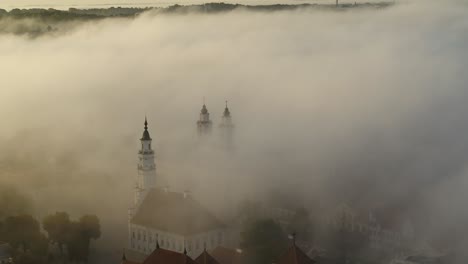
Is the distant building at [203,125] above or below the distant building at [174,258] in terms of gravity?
above

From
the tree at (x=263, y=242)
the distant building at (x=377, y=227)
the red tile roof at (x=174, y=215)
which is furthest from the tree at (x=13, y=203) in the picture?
the distant building at (x=377, y=227)

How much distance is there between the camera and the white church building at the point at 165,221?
49.8ft

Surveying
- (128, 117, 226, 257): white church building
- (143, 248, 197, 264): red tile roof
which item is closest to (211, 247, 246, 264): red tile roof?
(143, 248, 197, 264): red tile roof

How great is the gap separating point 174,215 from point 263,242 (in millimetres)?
2891

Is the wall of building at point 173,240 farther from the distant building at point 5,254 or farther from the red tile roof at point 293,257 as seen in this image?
the red tile roof at point 293,257

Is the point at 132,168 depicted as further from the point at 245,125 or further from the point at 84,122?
the point at 84,122

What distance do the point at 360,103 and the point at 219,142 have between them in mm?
7626

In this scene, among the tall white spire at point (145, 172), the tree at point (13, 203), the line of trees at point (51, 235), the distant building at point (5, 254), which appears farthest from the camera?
the tall white spire at point (145, 172)

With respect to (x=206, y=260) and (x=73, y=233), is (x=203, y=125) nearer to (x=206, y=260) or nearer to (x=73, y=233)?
(x=73, y=233)

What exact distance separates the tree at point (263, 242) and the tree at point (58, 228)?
11.2ft

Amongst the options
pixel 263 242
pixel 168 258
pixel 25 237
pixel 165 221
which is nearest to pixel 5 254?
pixel 25 237

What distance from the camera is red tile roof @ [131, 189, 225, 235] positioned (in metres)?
15.3

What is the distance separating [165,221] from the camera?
1567 centimetres

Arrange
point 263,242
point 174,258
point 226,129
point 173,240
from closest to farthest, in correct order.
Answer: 1. point 174,258
2. point 263,242
3. point 173,240
4. point 226,129
